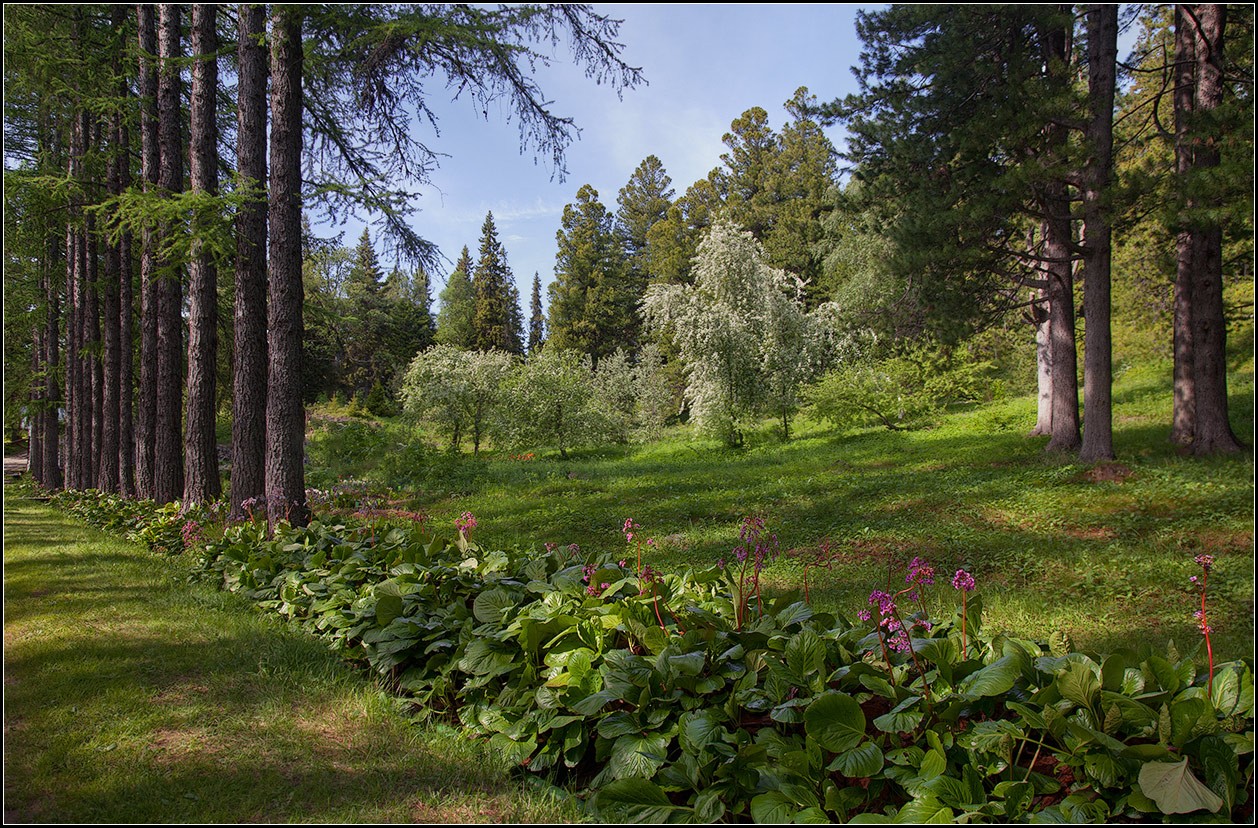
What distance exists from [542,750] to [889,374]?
1554 centimetres

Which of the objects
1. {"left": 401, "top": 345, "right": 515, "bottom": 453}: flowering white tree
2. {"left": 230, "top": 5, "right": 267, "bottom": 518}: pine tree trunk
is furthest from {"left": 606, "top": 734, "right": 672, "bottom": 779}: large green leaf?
{"left": 401, "top": 345, "right": 515, "bottom": 453}: flowering white tree

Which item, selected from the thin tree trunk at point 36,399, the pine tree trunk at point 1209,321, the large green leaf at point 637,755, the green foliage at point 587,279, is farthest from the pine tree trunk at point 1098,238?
the thin tree trunk at point 36,399

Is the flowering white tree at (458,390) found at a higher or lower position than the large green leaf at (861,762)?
higher

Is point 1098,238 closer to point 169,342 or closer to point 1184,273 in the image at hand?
point 1184,273

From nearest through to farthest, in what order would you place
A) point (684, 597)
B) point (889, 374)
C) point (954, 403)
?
point (684, 597) < point (889, 374) < point (954, 403)

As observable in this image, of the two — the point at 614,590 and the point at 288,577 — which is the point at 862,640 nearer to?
the point at 614,590

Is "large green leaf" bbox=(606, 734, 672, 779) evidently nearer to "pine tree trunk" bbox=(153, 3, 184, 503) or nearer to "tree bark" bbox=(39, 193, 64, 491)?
"pine tree trunk" bbox=(153, 3, 184, 503)

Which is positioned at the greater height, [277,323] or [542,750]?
[277,323]

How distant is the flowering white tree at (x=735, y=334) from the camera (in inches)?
642

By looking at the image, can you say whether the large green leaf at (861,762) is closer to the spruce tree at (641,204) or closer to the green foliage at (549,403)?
the spruce tree at (641,204)

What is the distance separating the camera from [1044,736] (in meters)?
1.78

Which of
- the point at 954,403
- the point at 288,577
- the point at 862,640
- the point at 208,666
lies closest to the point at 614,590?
the point at 862,640

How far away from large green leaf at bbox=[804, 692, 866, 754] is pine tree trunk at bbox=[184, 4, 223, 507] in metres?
6.45

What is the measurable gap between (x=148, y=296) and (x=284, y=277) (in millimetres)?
4963
